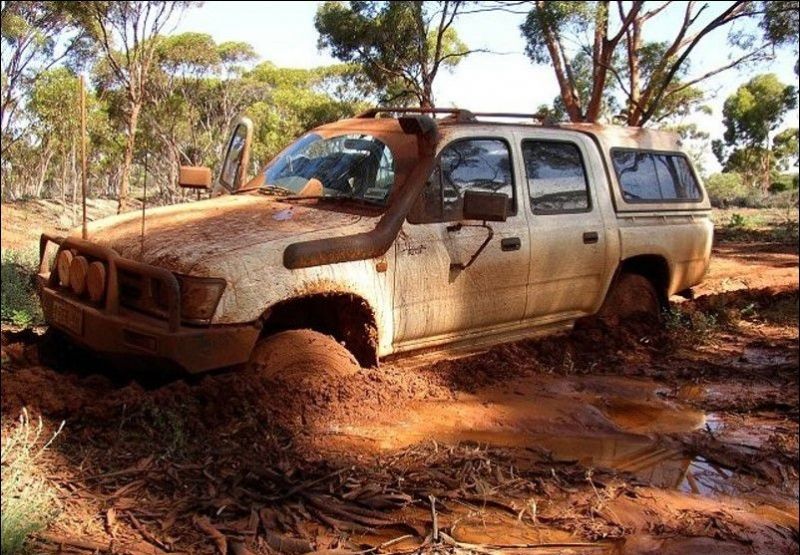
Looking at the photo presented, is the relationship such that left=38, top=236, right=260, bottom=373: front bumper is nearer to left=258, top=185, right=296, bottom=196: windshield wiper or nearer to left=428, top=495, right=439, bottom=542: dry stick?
left=428, top=495, right=439, bottom=542: dry stick

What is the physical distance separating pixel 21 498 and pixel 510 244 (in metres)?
3.54

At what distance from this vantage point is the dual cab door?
Answer: 4.89m

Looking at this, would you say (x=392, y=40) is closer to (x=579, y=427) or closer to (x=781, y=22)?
(x=781, y=22)

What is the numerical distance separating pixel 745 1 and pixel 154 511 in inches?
551

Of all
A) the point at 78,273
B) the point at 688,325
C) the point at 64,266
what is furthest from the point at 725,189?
the point at 78,273

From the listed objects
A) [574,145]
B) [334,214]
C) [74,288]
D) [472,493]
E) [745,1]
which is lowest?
[472,493]

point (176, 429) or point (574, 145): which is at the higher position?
point (574, 145)

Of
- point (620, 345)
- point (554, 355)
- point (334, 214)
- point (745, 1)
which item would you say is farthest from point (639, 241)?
point (745, 1)

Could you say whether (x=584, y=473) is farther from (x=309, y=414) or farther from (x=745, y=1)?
(x=745, y=1)

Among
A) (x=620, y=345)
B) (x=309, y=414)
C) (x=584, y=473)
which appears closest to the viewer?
(x=584, y=473)

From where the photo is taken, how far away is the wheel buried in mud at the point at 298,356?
4.24 meters

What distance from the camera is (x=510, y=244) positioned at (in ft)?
17.6

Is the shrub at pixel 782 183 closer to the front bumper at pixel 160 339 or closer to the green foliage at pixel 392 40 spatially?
the green foliage at pixel 392 40

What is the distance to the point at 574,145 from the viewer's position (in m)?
6.09
